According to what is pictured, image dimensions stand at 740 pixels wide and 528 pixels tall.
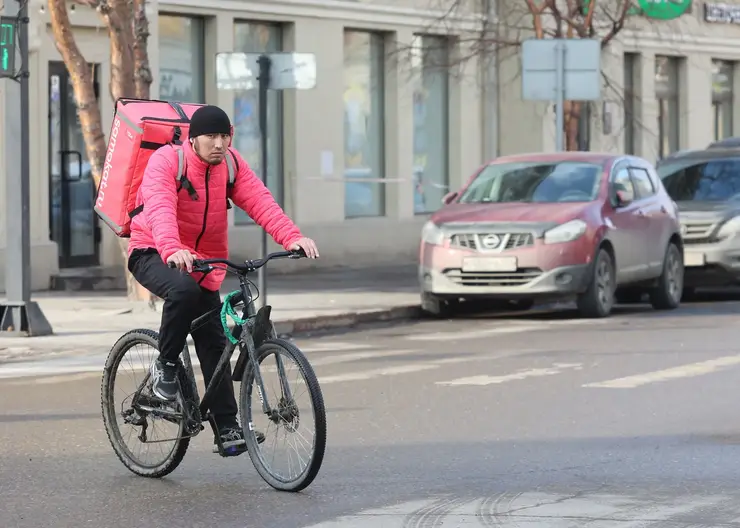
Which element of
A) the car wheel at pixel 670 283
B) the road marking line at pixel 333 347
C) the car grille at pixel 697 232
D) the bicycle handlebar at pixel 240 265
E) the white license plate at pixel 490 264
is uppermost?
the bicycle handlebar at pixel 240 265

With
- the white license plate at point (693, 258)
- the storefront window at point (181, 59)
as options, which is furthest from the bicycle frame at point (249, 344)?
the storefront window at point (181, 59)

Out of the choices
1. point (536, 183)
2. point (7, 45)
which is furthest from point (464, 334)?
point (7, 45)

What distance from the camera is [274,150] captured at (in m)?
27.2

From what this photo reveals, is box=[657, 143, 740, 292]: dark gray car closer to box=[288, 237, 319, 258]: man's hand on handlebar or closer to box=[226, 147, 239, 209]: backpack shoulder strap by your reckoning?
box=[226, 147, 239, 209]: backpack shoulder strap

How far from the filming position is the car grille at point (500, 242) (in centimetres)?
1741

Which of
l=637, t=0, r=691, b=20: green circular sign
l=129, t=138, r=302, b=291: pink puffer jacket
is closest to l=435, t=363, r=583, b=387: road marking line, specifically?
l=129, t=138, r=302, b=291: pink puffer jacket

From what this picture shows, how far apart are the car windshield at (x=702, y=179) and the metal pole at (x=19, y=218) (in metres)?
8.72

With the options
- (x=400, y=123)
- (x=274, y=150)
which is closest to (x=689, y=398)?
(x=274, y=150)

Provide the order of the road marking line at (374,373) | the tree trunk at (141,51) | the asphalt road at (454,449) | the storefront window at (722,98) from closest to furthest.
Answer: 1. the asphalt road at (454,449)
2. the road marking line at (374,373)
3. the tree trunk at (141,51)
4. the storefront window at (722,98)

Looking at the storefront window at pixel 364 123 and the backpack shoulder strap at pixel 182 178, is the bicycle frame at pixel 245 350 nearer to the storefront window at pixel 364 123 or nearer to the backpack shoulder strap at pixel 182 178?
the backpack shoulder strap at pixel 182 178

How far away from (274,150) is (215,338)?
1899cm

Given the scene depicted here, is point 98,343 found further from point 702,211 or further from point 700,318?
point 702,211

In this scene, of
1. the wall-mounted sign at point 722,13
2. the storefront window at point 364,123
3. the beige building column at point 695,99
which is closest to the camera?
the storefront window at point 364,123

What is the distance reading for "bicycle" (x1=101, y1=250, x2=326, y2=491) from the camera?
775 cm
